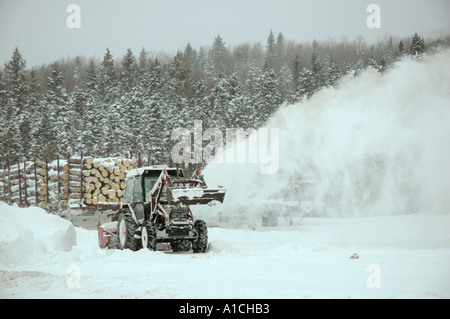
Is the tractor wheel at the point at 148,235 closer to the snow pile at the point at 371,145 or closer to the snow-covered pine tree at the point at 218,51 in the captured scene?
the snow pile at the point at 371,145

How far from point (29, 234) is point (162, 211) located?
3.36 meters

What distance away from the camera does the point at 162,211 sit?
37.4ft

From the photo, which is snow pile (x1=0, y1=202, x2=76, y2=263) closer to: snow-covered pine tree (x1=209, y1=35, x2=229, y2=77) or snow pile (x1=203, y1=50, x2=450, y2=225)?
snow pile (x1=203, y1=50, x2=450, y2=225)

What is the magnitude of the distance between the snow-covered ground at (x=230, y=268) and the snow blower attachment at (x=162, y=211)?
2.21 ft

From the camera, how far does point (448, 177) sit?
1455 centimetres

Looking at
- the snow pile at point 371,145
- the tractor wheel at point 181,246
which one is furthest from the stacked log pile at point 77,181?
the tractor wheel at point 181,246

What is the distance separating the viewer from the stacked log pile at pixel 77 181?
79.0ft

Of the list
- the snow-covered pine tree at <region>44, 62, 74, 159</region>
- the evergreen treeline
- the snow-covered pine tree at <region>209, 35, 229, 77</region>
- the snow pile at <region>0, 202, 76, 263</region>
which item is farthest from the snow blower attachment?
the snow-covered pine tree at <region>209, 35, 229, 77</region>

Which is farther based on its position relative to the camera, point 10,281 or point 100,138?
point 100,138

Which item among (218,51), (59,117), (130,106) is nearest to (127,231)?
(130,106)

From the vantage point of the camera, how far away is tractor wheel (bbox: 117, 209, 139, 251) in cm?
1162

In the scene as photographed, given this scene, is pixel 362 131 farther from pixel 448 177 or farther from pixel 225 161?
pixel 225 161

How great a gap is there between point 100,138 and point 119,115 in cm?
369
